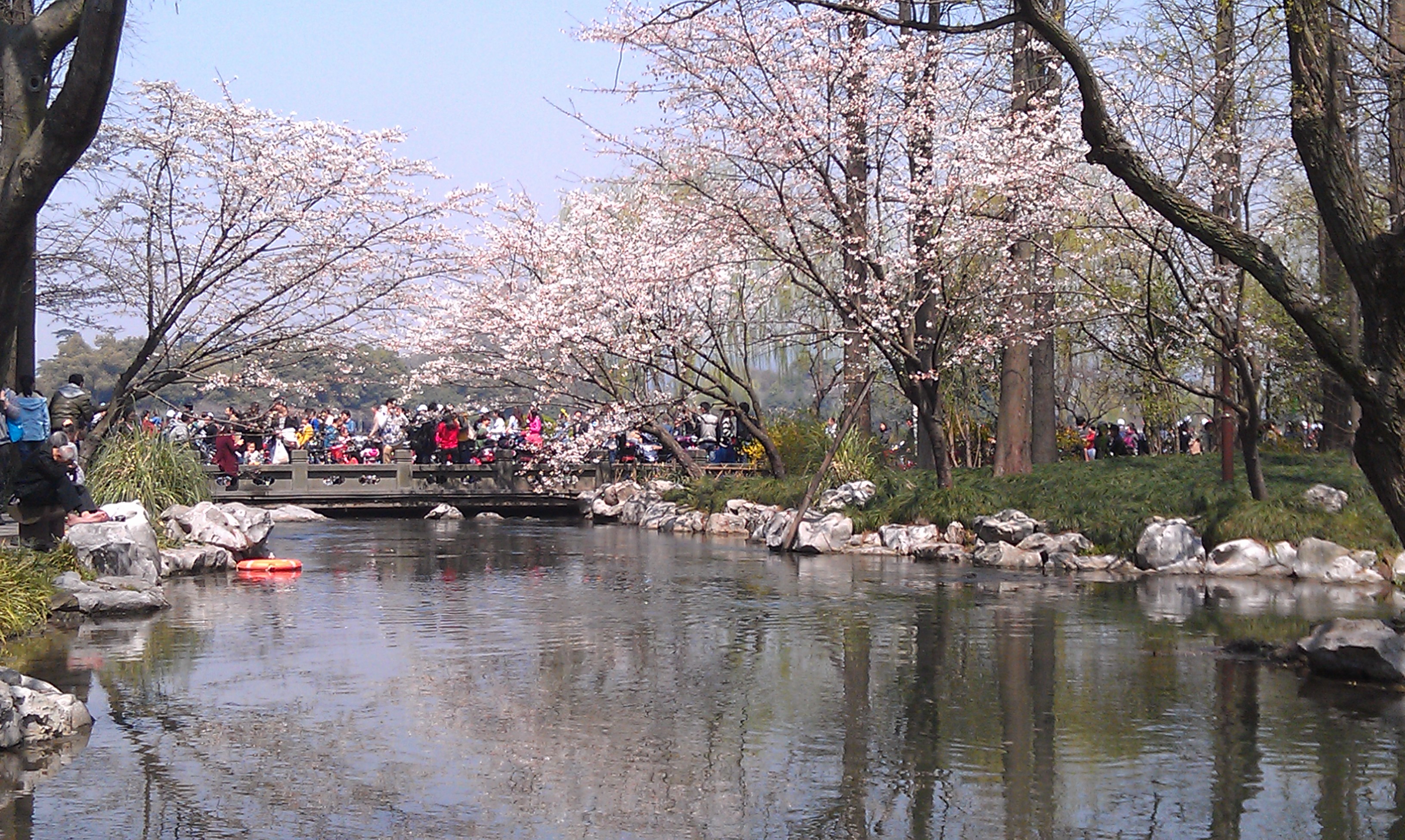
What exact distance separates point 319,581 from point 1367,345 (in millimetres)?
12521

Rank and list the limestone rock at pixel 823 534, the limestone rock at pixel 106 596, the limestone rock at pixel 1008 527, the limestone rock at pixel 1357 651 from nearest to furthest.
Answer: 1. the limestone rock at pixel 1357 651
2. the limestone rock at pixel 106 596
3. the limestone rock at pixel 1008 527
4. the limestone rock at pixel 823 534

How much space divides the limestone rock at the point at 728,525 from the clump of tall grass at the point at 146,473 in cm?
950

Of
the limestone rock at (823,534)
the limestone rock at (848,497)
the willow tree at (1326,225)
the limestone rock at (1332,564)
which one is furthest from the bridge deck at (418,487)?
the willow tree at (1326,225)

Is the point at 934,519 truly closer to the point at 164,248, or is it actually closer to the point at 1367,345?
the point at 1367,345

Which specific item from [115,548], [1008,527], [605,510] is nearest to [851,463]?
[1008,527]

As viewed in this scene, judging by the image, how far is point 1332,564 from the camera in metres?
16.4

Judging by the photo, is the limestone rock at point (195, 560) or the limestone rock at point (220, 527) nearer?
the limestone rock at point (195, 560)

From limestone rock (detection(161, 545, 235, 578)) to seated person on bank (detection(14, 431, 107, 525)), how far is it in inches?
102

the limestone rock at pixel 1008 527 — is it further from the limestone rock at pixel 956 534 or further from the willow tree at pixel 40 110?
the willow tree at pixel 40 110

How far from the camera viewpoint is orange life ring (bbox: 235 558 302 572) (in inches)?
704

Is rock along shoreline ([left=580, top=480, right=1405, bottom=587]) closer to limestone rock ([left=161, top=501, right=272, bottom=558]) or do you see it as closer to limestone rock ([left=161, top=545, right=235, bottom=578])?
limestone rock ([left=161, top=501, right=272, bottom=558])

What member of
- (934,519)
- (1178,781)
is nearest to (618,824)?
(1178,781)

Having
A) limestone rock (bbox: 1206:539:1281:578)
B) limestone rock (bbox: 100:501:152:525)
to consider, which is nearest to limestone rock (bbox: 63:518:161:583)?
limestone rock (bbox: 100:501:152:525)

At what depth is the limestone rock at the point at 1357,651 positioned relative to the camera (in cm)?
963
